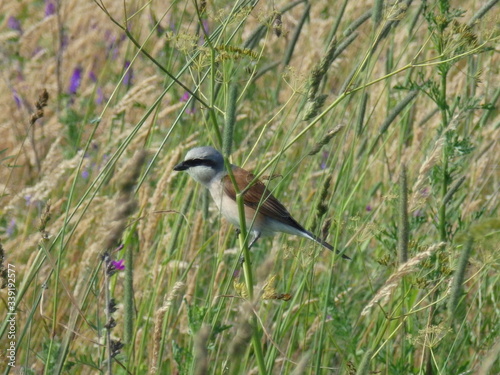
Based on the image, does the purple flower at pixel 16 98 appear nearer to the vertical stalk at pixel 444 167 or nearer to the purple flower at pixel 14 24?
the purple flower at pixel 14 24

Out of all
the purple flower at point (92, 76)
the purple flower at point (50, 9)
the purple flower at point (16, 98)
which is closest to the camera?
the purple flower at point (16, 98)

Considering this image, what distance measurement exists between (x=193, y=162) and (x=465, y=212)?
3.59 feet

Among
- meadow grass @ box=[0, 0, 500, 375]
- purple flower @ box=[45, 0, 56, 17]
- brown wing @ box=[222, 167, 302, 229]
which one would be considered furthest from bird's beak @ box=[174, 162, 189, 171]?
purple flower @ box=[45, 0, 56, 17]

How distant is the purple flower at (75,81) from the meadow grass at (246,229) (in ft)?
0.08

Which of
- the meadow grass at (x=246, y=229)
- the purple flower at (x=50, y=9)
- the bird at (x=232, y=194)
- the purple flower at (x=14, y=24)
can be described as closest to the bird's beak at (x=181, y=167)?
the bird at (x=232, y=194)

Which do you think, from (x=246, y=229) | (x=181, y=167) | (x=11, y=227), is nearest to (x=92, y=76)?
(x=11, y=227)

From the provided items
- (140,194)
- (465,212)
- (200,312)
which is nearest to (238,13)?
(200,312)

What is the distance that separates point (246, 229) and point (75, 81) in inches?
145

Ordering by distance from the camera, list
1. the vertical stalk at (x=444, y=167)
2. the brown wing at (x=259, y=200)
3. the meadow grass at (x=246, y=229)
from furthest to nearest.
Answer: the brown wing at (x=259, y=200) < the vertical stalk at (x=444, y=167) < the meadow grass at (x=246, y=229)

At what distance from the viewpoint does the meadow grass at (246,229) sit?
174cm

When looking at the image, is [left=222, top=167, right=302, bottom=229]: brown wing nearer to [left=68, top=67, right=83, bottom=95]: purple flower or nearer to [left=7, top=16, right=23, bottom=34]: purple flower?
[left=68, top=67, right=83, bottom=95]: purple flower

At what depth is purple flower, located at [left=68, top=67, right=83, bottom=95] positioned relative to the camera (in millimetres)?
5023

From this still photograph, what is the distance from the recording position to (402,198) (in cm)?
172

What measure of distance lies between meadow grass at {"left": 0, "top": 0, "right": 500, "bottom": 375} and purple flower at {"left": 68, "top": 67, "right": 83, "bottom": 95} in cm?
3
